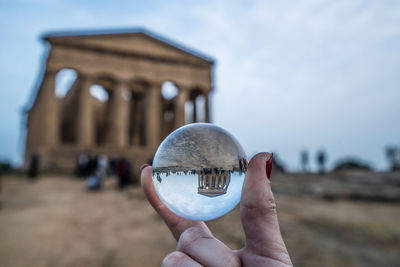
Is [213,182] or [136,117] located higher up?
[136,117]

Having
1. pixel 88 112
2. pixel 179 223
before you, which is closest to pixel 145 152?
pixel 88 112

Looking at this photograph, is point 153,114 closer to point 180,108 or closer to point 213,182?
point 180,108

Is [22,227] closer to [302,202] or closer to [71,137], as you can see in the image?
[302,202]

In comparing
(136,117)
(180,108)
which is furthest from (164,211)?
(136,117)

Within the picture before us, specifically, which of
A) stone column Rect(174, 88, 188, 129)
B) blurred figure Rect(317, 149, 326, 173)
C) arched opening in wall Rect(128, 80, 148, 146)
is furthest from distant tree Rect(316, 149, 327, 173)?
arched opening in wall Rect(128, 80, 148, 146)

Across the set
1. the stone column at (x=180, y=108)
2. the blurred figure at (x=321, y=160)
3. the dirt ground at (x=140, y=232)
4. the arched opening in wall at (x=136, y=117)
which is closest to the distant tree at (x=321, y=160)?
the blurred figure at (x=321, y=160)

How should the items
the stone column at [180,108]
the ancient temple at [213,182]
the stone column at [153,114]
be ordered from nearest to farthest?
the ancient temple at [213,182]
the stone column at [153,114]
the stone column at [180,108]

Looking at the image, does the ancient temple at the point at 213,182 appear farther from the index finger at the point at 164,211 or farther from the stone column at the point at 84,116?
the stone column at the point at 84,116
